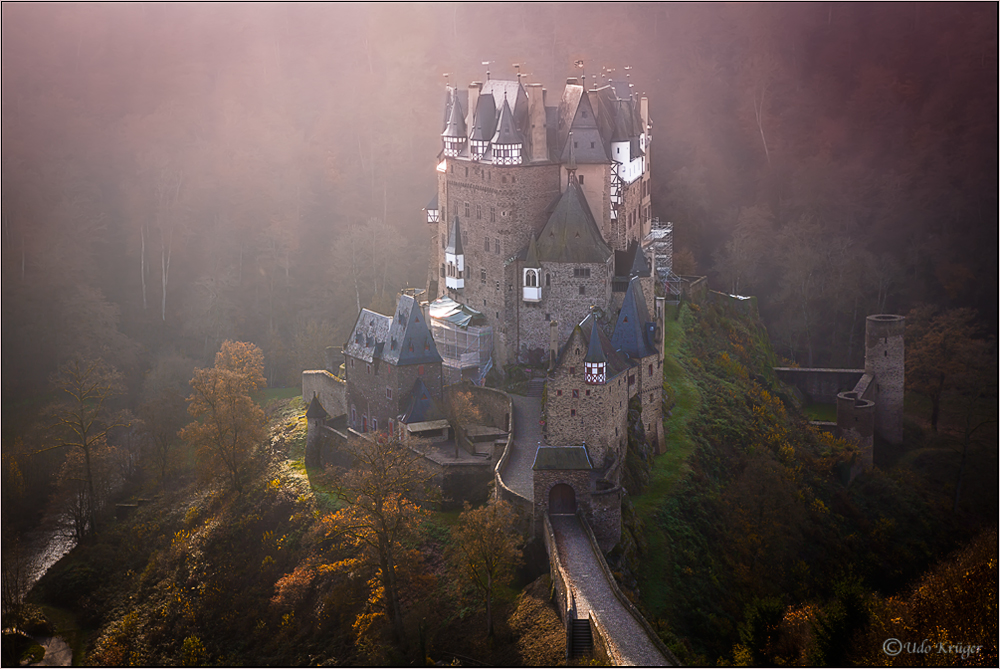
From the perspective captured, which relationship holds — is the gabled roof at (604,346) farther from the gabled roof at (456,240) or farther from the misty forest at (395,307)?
the gabled roof at (456,240)

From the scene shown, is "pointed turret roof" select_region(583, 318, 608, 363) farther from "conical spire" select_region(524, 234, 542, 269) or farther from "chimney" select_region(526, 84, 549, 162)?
"chimney" select_region(526, 84, 549, 162)

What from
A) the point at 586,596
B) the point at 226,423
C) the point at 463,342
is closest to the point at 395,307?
the point at 463,342

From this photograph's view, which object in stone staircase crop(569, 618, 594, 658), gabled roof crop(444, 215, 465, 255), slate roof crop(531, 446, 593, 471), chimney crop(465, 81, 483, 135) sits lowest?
stone staircase crop(569, 618, 594, 658)

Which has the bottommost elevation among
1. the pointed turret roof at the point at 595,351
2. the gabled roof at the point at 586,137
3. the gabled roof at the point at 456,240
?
the pointed turret roof at the point at 595,351

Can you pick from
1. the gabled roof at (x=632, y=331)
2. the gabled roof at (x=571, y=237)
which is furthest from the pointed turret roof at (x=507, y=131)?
the gabled roof at (x=632, y=331)

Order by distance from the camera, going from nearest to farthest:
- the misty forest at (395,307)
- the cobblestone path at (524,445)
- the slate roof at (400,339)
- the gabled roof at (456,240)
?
A: 1. the misty forest at (395,307)
2. the cobblestone path at (524,445)
3. the slate roof at (400,339)
4. the gabled roof at (456,240)

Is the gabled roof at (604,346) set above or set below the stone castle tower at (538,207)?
below

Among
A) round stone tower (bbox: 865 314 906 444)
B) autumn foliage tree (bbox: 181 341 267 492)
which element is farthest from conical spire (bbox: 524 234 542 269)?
round stone tower (bbox: 865 314 906 444)

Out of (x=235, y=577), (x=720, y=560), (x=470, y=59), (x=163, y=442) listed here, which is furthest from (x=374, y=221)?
(x=720, y=560)
